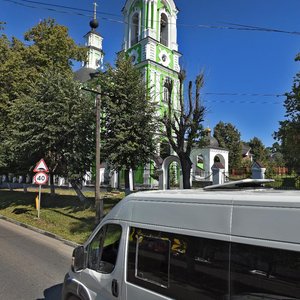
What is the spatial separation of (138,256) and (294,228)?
1740mm

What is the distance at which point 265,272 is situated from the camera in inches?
102

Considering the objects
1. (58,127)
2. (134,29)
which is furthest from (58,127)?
(134,29)

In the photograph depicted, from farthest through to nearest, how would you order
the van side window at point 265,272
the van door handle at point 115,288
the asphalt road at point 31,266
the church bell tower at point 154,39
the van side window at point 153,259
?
the church bell tower at point 154,39 → the asphalt road at point 31,266 → the van door handle at point 115,288 → the van side window at point 153,259 → the van side window at point 265,272

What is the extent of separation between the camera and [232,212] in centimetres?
289

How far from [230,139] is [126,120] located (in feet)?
173


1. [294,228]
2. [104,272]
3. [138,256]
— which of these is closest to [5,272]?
[104,272]

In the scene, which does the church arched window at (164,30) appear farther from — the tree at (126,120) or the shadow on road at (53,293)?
the shadow on road at (53,293)

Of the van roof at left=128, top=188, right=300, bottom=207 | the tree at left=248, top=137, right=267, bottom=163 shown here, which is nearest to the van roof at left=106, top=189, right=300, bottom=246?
the van roof at left=128, top=188, right=300, bottom=207

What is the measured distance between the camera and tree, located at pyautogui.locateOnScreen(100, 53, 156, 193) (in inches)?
800

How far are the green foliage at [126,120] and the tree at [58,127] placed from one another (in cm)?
132

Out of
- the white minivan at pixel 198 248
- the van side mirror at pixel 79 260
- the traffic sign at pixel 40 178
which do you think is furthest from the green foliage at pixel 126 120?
the white minivan at pixel 198 248

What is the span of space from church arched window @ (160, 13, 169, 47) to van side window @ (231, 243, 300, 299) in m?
45.2

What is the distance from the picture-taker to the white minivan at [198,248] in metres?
2.55

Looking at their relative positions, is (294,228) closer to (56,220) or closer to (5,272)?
(5,272)
